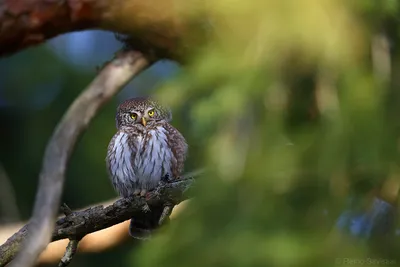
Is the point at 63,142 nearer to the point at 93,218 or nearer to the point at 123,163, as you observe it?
the point at 93,218

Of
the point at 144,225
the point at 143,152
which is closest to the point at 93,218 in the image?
the point at 144,225

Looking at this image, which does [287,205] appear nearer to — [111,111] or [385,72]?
[385,72]

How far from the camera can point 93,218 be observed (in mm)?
3514

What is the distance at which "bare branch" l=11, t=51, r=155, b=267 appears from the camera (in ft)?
9.44

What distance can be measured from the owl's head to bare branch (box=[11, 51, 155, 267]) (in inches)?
7.5

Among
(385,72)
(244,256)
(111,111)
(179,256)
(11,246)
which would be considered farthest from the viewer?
(111,111)

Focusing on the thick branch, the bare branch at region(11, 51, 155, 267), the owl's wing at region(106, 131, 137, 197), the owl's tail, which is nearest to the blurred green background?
the bare branch at region(11, 51, 155, 267)

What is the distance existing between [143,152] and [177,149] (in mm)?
167

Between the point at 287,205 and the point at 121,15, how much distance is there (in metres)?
1.76

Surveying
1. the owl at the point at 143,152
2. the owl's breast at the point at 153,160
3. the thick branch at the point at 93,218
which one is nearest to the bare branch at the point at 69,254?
the thick branch at the point at 93,218

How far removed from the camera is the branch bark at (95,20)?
377cm

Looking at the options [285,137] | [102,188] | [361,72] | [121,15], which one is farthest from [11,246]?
[102,188]

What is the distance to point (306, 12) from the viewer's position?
263cm

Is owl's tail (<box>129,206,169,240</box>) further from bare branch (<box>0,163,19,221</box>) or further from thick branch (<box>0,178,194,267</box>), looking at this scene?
bare branch (<box>0,163,19,221</box>)
